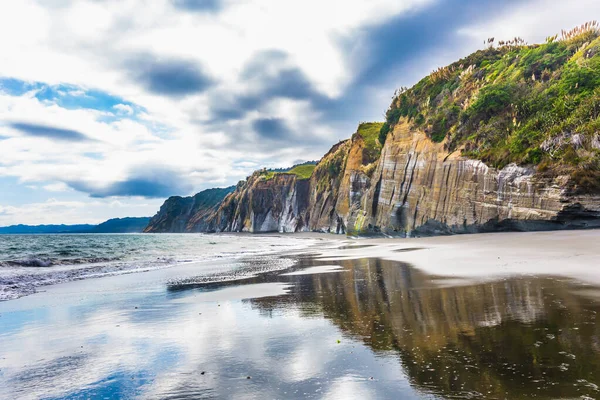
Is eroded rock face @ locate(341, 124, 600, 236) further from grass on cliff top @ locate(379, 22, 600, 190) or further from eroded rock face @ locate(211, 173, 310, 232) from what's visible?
eroded rock face @ locate(211, 173, 310, 232)


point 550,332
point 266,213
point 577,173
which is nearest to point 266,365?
point 550,332

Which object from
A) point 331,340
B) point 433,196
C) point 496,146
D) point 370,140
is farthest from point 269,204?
point 331,340

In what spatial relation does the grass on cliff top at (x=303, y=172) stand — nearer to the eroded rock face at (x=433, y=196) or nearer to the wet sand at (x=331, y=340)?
the eroded rock face at (x=433, y=196)

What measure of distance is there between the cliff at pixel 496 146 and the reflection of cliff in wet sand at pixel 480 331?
53.9 feet

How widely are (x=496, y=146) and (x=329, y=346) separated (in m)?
27.9

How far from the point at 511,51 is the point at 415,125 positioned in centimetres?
1246

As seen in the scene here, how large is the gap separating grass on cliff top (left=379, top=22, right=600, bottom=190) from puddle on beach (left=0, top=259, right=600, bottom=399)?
1802 centimetres

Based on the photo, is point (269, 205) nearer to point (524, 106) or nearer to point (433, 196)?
point (433, 196)

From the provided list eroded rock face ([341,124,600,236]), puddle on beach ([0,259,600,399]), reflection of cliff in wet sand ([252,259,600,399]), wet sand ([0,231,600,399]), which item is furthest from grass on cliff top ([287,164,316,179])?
puddle on beach ([0,259,600,399])

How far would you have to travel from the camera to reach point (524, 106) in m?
28.3

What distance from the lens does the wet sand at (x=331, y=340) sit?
430 cm

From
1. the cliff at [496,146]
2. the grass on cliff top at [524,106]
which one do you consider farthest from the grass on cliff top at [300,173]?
the grass on cliff top at [524,106]

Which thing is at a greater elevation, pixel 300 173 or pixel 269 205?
pixel 300 173

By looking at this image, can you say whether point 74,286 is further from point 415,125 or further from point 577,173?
point 415,125
